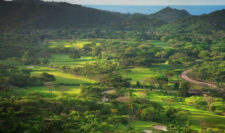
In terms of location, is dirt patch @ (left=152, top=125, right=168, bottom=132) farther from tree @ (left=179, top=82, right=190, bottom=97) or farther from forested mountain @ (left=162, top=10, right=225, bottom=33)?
forested mountain @ (left=162, top=10, right=225, bottom=33)

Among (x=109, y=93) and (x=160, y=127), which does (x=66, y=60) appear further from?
Result: (x=160, y=127)

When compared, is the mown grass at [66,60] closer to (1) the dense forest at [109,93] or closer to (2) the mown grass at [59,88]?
(1) the dense forest at [109,93]

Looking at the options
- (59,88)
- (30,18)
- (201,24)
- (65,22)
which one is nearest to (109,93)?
(59,88)

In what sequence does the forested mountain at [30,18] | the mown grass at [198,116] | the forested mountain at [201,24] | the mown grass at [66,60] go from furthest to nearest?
the forested mountain at [30,18] → the forested mountain at [201,24] → the mown grass at [66,60] → the mown grass at [198,116]

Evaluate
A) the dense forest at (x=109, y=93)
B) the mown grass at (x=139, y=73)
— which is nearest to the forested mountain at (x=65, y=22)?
the dense forest at (x=109, y=93)

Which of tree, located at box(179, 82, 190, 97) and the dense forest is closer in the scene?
the dense forest

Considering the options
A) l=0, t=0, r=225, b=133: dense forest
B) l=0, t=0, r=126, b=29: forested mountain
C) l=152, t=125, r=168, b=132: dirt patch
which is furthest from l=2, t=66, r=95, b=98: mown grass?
l=0, t=0, r=126, b=29: forested mountain

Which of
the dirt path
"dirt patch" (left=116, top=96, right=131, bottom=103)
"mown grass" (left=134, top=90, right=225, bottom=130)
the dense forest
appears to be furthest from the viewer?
the dirt path

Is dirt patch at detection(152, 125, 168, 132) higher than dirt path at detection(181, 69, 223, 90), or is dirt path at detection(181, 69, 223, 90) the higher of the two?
dirt path at detection(181, 69, 223, 90)

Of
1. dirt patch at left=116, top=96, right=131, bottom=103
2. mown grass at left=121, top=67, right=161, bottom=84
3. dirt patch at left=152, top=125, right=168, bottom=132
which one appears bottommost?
dirt patch at left=152, top=125, right=168, bottom=132

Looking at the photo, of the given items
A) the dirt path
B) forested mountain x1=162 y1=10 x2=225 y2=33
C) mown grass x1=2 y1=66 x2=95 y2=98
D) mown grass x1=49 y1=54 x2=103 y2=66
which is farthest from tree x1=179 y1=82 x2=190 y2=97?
forested mountain x1=162 y1=10 x2=225 y2=33

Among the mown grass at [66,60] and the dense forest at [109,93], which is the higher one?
the mown grass at [66,60]

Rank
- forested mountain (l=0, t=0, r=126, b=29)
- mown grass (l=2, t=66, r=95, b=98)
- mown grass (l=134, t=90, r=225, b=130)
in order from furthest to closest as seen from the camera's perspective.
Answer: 1. forested mountain (l=0, t=0, r=126, b=29)
2. mown grass (l=2, t=66, r=95, b=98)
3. mown grass (l=134, t=90, r=225, b=130)
